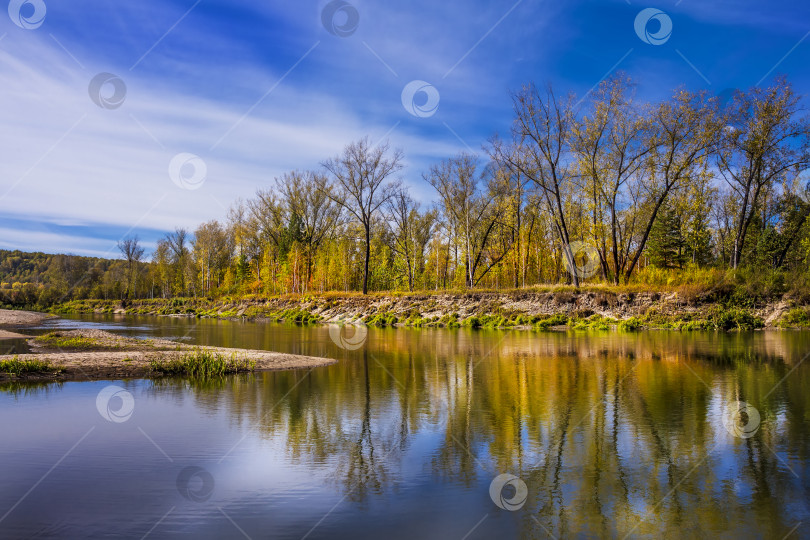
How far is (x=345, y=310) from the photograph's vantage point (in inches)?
2002

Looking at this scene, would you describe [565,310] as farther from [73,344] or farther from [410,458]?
[410,458]

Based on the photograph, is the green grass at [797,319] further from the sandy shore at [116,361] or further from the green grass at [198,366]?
the green grass at [198,366]

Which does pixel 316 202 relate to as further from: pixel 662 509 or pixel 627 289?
pixel 662 509

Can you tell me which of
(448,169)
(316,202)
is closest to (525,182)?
(448,169)

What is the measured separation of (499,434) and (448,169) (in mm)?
45062

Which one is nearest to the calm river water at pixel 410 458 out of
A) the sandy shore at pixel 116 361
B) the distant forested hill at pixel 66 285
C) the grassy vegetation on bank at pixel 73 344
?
the sandy shore at pixel 116 361
